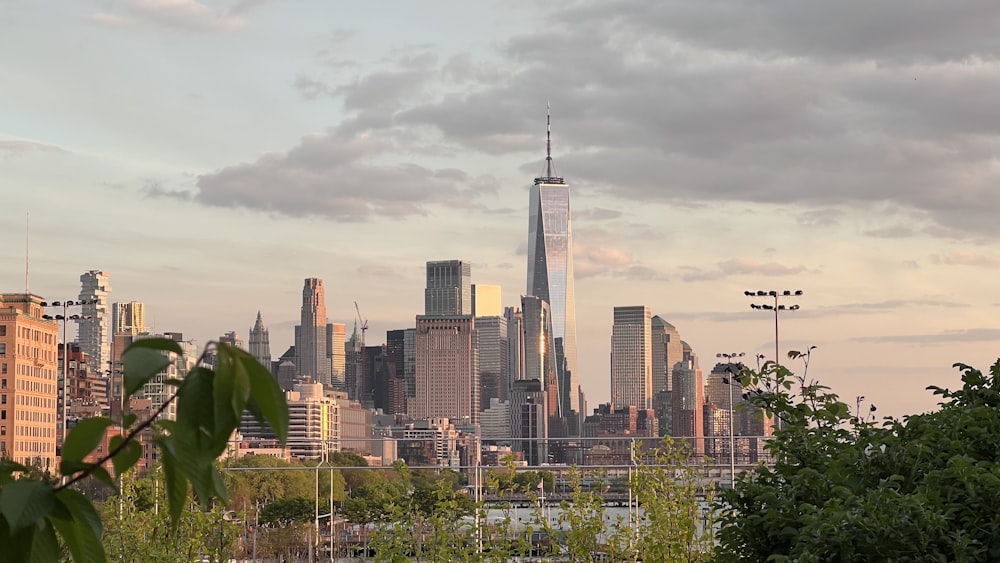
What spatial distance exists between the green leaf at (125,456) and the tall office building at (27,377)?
128700mm

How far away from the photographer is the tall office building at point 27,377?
126 m

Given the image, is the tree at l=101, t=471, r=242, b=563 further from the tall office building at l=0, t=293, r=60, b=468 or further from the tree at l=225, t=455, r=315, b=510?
the tall office building at l=0, t=293, r=60, b=468

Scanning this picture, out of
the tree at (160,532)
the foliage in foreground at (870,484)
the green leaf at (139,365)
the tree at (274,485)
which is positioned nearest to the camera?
the green leaf at (139,365)

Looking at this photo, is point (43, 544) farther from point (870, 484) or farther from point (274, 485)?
point (274, 485)

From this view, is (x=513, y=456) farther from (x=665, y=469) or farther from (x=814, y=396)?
(x=814, y=396)

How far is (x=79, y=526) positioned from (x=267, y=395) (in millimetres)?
342

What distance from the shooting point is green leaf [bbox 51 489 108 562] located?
1357 mm

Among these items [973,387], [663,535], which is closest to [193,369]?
[973,387]

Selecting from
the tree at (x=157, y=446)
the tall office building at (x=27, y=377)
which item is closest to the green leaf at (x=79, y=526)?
the tree at (x=157, y=446)

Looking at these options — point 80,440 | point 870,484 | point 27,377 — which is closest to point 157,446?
point 80,440

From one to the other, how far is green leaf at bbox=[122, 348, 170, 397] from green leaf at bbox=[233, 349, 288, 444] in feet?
0.28

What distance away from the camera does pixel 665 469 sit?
957 centimetres

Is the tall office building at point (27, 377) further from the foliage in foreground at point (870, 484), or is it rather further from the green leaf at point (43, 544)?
the green leaf at point (43, 544)

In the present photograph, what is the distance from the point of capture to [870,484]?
14.4 ft
